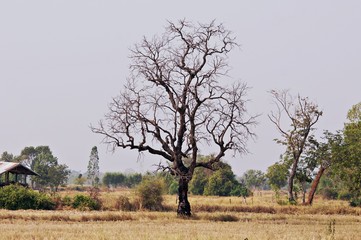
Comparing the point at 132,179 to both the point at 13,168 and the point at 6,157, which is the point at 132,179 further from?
the point at 13,168

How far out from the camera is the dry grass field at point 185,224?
2518cm

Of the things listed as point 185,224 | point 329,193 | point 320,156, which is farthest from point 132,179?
point 185,224

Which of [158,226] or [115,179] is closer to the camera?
[158,226]

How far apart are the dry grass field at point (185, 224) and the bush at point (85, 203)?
94 cm

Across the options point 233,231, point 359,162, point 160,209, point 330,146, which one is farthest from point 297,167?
point 233,231

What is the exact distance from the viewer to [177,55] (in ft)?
133

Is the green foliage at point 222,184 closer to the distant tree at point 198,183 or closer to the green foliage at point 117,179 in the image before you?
the distant tree at point 198,183

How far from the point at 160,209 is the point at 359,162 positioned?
20309 millimetres

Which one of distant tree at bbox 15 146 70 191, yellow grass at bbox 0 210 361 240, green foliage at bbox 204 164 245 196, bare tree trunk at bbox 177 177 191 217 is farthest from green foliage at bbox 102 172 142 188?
yellow grass at bbox 0 210 361 240

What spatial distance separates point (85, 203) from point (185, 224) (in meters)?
15.4

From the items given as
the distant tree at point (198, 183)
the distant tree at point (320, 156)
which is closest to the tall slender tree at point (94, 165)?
the distant tree at point (198, 183)

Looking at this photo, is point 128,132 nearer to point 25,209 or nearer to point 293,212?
point 25,209

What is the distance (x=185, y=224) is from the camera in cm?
3397

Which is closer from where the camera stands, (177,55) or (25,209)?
(177,55)
